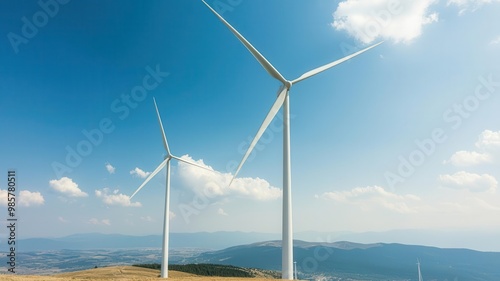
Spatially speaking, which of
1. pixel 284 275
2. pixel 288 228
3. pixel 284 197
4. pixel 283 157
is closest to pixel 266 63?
pixel 283 157

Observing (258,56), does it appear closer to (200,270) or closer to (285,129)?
(285,129)

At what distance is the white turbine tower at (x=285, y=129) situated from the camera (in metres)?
34.7

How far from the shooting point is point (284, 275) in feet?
114

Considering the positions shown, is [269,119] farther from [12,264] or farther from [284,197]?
[12,264]

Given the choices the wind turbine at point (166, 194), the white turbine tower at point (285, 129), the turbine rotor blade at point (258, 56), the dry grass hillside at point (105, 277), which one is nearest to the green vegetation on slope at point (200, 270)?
the dry grass hillside at point (105, 277)

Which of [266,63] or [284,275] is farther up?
[266,63]

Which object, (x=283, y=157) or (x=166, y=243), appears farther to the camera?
(x=166, y=243)

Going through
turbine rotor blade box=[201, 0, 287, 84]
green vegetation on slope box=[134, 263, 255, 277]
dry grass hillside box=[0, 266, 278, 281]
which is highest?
turbine rotor blade box=[201, 0, 287, 84]

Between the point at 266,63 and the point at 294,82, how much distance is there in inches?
167

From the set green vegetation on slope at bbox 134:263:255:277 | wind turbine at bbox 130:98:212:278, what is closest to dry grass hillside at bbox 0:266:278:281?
wind turbine at bbox 130:98:212:278

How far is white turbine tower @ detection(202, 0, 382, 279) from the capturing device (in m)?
34.7

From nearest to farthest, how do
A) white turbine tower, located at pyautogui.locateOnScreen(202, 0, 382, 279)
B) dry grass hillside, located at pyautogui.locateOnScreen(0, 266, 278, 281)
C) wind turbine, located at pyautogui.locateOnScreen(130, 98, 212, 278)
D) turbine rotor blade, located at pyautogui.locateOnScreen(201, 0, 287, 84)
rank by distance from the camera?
white turbine tower, located at pyautogui.locateOnScreen(202, 0, 382, 279) < dry grass hillside, located at pyautogui.locateOnScreen(0, 266, 278, 281) < turbine rotor blade, located at pyautogui.locateOnScreen(201, 0, 287, 84) < wind turbine, located at pyautogui.locateOnScreen(130, 98, 212, 278)

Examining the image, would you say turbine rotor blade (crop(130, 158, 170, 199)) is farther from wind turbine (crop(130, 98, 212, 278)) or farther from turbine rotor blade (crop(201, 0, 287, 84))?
turbine rotor blade (crop(201, 0, 287, 84))

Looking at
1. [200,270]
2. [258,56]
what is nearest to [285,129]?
[258,56]
